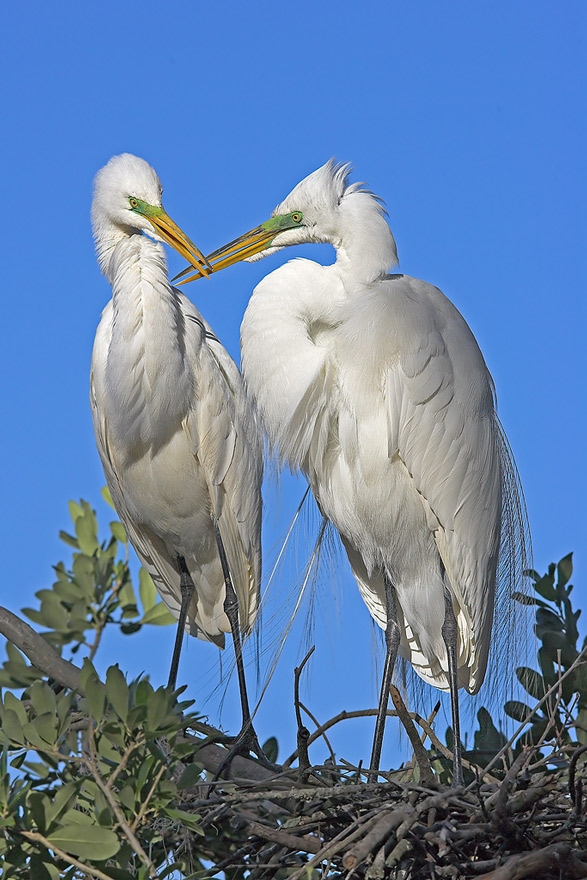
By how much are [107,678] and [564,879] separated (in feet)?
3.16

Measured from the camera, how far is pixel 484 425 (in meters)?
3.22

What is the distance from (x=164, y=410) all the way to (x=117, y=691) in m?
1.79

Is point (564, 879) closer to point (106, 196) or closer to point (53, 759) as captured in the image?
point (53, 759)

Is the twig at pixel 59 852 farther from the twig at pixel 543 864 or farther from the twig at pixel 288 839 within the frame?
the twig at pixel 543 864

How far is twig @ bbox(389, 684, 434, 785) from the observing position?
8.02 feet

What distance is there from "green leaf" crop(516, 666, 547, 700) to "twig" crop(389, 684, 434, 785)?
1.83ft

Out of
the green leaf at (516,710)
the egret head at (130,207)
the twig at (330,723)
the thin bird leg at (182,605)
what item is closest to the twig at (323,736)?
the twig at (330,723)

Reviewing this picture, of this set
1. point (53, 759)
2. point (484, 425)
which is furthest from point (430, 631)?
point (53, 759)

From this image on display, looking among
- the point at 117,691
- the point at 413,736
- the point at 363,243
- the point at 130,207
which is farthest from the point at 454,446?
the point at 117,691

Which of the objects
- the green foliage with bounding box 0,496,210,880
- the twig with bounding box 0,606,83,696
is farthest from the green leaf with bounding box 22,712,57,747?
the twig with bounding box 0,606,83,696

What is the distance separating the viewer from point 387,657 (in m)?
3.29

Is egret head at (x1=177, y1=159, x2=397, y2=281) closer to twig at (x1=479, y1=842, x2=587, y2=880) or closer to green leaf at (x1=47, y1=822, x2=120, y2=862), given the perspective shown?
twig at (x1=479, y1=842, x2=587, y2=880)

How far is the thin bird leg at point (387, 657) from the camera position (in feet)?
10.2

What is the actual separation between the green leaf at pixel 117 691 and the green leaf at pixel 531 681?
1.63m
